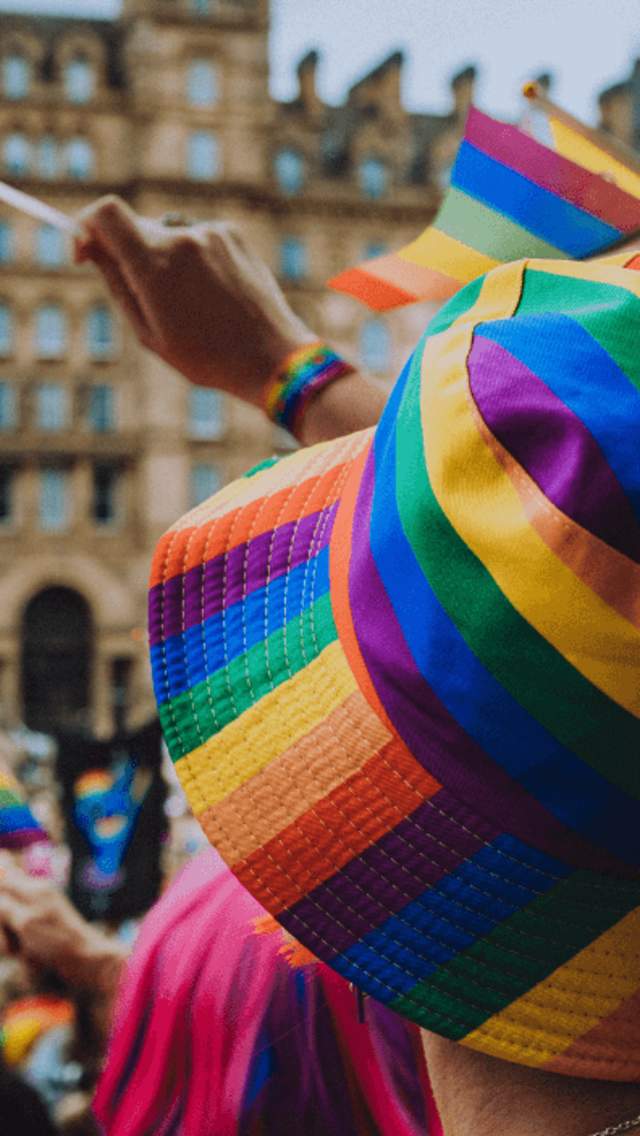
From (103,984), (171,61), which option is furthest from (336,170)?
(103,984)

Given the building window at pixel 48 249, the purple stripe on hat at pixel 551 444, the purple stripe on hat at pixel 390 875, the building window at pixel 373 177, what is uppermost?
the building window at pixel 373 177

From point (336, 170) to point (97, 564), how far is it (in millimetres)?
11409

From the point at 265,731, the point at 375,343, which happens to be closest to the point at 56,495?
the point at 375,343

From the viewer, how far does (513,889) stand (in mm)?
797

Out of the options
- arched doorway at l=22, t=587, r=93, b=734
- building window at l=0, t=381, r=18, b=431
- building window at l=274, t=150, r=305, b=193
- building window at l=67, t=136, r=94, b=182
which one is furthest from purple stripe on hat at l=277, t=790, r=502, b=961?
building window at l=274, t=150, r=305, b=193

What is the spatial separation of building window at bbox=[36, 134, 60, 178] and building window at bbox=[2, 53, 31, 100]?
57.1 inches

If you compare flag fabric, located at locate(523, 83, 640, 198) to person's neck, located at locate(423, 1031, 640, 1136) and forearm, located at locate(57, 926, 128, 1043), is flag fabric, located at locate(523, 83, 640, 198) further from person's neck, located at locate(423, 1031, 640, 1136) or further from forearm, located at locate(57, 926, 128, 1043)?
forearm, located at locate(57, 926, 128, 1043)

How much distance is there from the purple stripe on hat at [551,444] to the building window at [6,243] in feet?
106

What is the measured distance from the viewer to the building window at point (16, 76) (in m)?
32.6

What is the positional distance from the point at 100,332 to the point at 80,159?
156 inches

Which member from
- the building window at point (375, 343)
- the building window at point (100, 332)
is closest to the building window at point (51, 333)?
the building window at point (100, 332)

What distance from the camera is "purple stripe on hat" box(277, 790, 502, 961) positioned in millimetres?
792

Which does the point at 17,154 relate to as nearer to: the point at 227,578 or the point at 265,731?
the point at 227,578

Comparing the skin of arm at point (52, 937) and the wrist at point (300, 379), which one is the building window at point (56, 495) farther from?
the wrist at point (300, 379)
